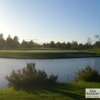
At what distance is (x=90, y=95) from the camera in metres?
9.02

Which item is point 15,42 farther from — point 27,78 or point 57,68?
point 27,78

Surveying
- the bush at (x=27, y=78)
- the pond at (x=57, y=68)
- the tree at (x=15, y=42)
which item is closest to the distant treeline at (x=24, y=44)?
the tree at (x=15, y=42)

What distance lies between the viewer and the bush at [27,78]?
12.3 metres

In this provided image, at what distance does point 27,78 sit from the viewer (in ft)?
41.3

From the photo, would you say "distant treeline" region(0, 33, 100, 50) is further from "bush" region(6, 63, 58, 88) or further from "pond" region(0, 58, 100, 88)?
"bush" region(6, 63, 58, 88)

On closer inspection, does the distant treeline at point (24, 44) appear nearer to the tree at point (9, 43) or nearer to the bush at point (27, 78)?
the tree at point (9, 43)

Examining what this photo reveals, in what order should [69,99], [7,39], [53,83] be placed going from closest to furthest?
[69,99] < [53,83] < [7,39]

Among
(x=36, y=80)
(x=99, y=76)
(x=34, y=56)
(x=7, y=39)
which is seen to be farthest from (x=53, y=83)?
(x=7, y=39)

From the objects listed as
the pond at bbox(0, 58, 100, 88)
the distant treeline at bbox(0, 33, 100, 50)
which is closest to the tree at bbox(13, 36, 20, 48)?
the distant treeline at bbox(0, 33, 100, 50)

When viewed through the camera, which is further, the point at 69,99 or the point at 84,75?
the point at 84,75

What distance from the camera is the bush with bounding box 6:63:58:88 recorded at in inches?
484

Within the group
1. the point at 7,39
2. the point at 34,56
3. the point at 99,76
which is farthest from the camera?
the point at 7,39

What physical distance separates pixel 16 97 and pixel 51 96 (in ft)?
4.17

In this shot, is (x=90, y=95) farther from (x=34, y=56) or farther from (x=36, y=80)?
Answer: (x=34, y=56)
